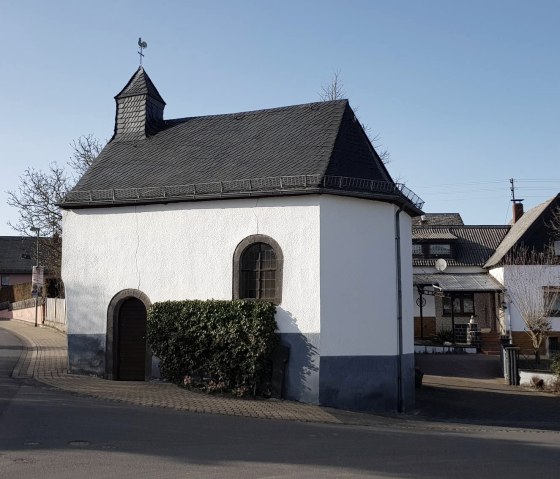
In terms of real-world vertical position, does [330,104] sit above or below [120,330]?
above

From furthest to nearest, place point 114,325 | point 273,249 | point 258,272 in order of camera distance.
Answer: point 114,325
point 258,272
point 273,249

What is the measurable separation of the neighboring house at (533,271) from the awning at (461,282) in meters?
0.56

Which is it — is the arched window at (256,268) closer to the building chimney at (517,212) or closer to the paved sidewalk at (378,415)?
the paved sidewalk at (378,415)

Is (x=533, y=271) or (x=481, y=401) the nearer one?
(x=481, y=401)

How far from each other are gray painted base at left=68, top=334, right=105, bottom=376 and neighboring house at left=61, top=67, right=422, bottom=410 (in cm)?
4

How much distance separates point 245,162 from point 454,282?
2061cm

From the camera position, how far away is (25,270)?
2530 inches

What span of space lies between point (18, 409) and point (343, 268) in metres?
7.90

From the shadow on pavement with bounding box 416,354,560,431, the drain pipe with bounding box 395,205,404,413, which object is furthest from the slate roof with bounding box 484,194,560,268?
the drain pipe with bounding box 395,205,404,413

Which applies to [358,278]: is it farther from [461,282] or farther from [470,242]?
[470,242]

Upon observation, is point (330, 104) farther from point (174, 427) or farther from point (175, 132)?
point (174, 427)

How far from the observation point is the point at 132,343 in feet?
58.0

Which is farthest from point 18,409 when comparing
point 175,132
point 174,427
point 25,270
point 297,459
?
point 25,270

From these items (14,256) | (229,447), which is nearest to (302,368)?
(229,447)
